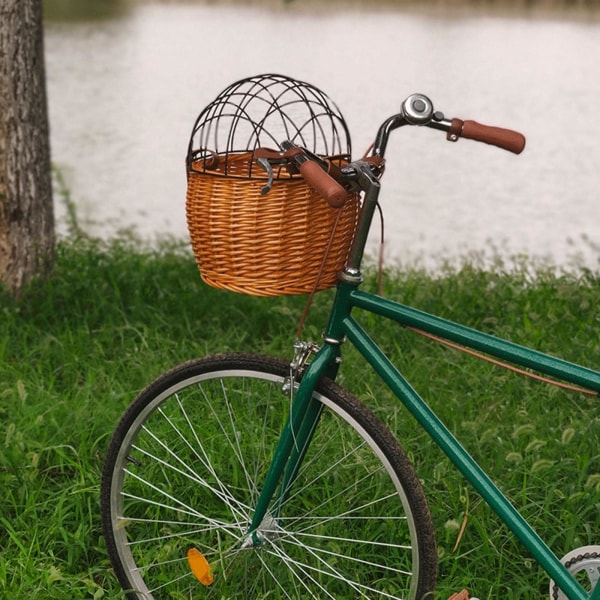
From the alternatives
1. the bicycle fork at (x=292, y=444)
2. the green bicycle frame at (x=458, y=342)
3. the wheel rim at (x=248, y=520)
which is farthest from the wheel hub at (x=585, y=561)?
the bicycle fork at (x=292, y=444)

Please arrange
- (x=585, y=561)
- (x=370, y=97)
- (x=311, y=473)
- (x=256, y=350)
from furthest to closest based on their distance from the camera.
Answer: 1. (x=370, y=97)
2. (x=256, y=350)
3. (x=311, y=473)
4. (x=585, y=561)

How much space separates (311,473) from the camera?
2615 millimetres

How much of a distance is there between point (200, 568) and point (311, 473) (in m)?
0.58

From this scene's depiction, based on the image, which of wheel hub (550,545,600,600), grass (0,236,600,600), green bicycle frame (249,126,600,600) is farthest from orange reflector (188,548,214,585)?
wheel hub (550,545,600,600)

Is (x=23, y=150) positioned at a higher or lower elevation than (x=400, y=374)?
lower

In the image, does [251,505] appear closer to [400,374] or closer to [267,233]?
[400,374]

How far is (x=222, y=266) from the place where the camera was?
176cm

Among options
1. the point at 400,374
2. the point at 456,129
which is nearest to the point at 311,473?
the point at 400,374

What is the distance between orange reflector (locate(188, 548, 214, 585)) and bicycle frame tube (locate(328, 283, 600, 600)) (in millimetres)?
697

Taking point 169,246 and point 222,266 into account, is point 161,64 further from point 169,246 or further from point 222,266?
point 222,266

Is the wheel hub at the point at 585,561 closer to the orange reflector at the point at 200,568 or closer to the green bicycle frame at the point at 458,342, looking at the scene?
the green bicycle frame at the point at 458,342

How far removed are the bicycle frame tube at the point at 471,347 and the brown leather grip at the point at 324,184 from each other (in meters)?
0.30

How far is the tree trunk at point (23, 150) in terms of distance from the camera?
12.1 ft

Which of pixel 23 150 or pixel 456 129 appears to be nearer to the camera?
pixel 456 129
